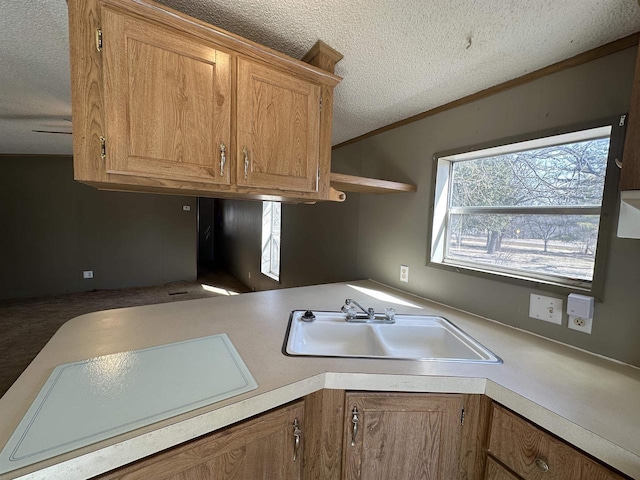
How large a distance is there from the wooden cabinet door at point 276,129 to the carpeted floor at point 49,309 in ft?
8.77

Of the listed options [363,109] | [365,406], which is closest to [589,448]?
[365,406]

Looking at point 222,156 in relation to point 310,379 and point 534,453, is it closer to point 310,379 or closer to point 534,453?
point 310,379

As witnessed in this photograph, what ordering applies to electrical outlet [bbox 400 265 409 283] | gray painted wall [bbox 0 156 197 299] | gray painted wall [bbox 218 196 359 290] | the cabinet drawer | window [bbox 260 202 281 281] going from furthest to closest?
window [bbox 260 202 281 281] < gray painted wall [bbox 0 156 197 299] < gray painted wall [bbox 218 196 359 290] < electrical outlet [bbox 400 265 409 283] < the cabinet drawer

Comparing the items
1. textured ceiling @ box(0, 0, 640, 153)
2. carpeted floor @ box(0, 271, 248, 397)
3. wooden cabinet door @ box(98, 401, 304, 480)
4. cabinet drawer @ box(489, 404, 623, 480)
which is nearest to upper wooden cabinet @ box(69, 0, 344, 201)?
textured ceiling @ box(0, 0, 640, 153)

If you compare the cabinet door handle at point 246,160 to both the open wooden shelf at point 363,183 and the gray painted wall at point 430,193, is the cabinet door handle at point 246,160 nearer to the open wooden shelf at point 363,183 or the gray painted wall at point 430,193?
the open wooden shelf at point 363,183

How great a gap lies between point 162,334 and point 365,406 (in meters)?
0.83

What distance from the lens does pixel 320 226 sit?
2.84m

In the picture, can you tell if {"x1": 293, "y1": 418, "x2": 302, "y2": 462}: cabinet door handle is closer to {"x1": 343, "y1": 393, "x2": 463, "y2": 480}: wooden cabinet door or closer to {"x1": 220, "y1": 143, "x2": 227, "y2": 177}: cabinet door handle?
{"x1": 343, "y1": 393, "x2": 463, "y2": 480}: wooden cabinet door

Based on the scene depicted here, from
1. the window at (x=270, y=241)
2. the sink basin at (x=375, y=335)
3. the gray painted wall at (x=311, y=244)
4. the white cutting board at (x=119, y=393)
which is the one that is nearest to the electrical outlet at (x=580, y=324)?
the sink basin at (x=375, y=335)

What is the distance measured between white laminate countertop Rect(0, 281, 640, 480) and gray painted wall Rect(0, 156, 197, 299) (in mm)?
4257

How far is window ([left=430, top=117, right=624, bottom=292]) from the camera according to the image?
1116 millimetres

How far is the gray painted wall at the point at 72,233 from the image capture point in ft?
13.1

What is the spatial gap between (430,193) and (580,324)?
0.95 metres

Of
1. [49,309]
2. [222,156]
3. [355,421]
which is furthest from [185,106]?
[49,309]
